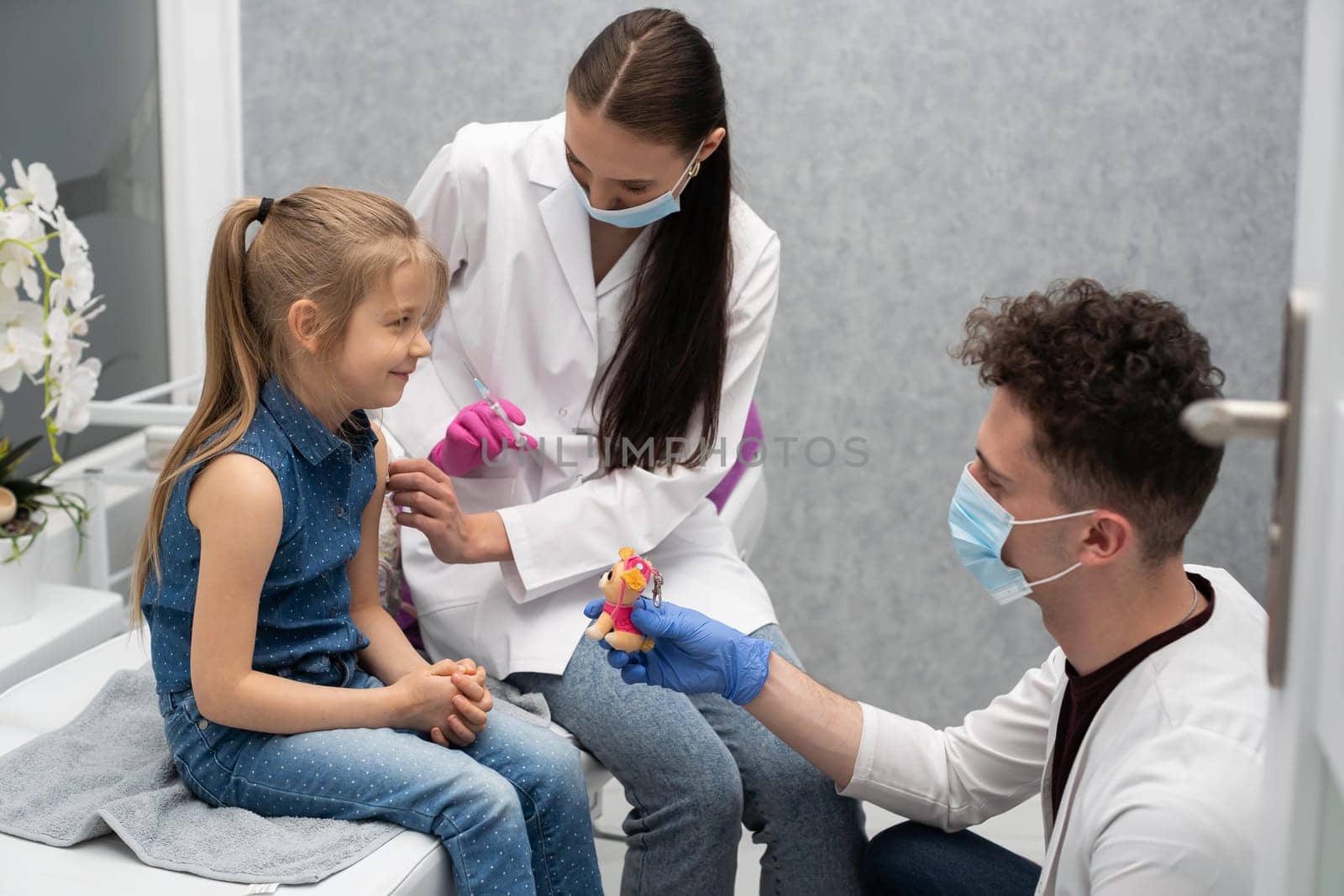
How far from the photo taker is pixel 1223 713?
115cm

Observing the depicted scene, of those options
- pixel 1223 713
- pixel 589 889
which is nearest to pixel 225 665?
pixel 589 889

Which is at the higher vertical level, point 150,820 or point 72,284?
point 72,284

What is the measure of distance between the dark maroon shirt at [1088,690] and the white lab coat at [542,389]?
436mm

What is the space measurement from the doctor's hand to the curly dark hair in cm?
68

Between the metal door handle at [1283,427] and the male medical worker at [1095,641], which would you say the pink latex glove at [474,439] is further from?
the metal door handle at [1283,427]

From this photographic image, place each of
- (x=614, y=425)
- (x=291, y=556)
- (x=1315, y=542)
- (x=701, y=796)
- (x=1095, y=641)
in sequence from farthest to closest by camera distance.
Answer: (x=614, y=425) < (x=701, y=796) < (x=291, y=556) < (x=1095, y=641) < (x=1315, y=542)

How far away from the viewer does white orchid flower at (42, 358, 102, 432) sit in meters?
1.73

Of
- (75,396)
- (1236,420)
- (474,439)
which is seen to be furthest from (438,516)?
(1236,420)

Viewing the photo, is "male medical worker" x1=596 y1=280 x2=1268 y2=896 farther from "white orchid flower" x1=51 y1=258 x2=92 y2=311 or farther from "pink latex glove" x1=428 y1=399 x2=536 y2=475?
"white orchid flower" x1=51 y1=258 x2=92 y2=311

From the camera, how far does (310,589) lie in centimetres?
142

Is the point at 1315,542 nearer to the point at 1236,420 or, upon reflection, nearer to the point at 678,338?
the point at 1236,420

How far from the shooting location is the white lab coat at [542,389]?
5.51ft

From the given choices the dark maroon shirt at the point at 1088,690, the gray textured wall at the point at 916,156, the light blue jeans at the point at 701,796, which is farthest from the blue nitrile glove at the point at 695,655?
the gray textured wall at the point at 916,156

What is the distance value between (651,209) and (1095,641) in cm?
75
